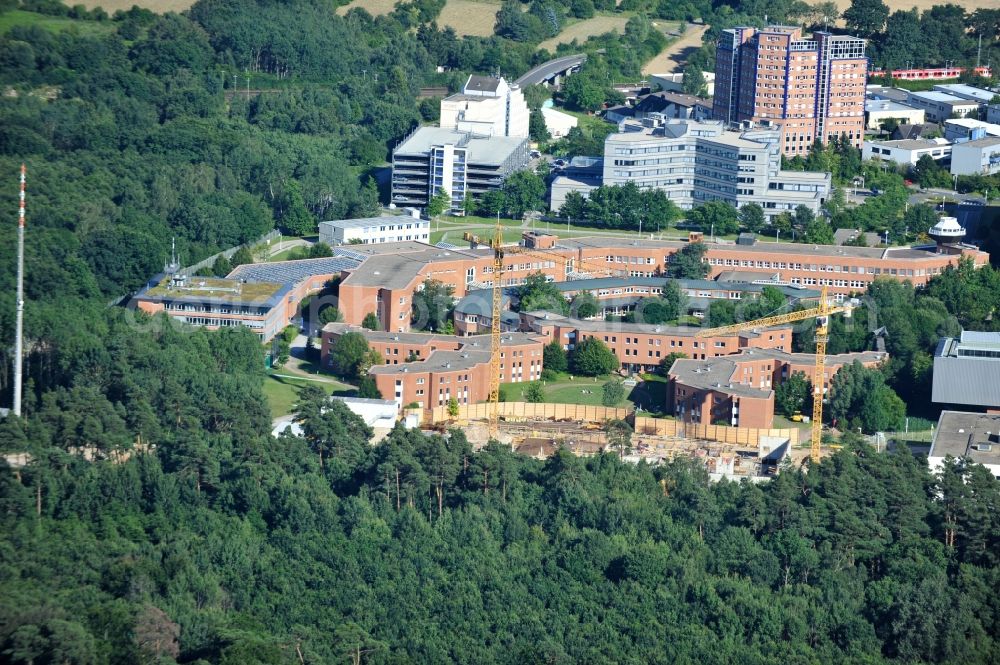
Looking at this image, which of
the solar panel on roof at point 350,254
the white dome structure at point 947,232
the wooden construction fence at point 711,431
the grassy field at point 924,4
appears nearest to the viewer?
the wooden construction fence at point 711,431

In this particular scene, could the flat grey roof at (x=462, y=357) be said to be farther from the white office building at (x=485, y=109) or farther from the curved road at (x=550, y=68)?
the curved road at (x=550, y=68)

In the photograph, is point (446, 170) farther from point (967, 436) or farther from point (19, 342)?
point (967, 436)

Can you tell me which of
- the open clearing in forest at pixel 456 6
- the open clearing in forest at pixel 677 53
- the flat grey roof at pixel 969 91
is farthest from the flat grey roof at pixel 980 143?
the open clearing in forest at pixel 456 6

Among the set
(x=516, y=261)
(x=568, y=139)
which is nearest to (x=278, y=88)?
(x=568, y=139)

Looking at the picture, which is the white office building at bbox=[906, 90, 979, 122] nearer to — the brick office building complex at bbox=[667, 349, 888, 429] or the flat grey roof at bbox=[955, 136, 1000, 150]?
the flat grey roof at bbox=[955, 136, 1000, 150]

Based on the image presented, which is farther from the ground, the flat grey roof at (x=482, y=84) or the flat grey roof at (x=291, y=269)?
the flat grey roof at (x=482, y=84)

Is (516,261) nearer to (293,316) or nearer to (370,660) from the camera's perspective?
(293,316)
